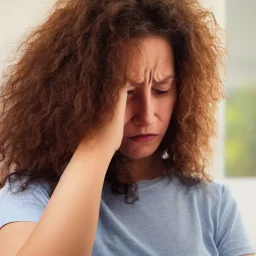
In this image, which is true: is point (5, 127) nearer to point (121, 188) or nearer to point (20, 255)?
point (121, 188)

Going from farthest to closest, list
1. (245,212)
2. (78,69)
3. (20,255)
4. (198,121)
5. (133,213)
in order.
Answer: (245,212) → (198,121) → (133,213) → (78,69) → (20,255)

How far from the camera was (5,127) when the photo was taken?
1167mm

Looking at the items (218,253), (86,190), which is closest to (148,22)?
(86,190)

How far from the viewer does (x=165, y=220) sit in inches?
46.1

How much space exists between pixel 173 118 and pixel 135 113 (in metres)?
0.18

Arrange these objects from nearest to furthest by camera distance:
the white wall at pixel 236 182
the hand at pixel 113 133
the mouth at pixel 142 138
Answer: the hand at pixel 113 133, the mouth at pixel 142 138, the white wall at pixel 236 182

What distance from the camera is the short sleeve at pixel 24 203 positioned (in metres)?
1.01

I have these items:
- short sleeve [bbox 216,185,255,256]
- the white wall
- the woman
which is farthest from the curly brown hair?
the white wall

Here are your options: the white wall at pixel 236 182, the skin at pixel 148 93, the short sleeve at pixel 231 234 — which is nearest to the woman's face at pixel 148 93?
the skin at pixel 148 93

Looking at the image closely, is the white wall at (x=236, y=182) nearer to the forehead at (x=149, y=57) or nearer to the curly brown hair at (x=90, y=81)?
the curly brown hair at (x=90, y=81)

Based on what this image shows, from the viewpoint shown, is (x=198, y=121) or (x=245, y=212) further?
(x=245, y=212)

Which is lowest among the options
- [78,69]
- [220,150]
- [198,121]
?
[220,150]

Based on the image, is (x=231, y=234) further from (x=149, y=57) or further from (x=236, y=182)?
(x=236, y=182)

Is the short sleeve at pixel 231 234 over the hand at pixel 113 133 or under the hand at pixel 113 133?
under
